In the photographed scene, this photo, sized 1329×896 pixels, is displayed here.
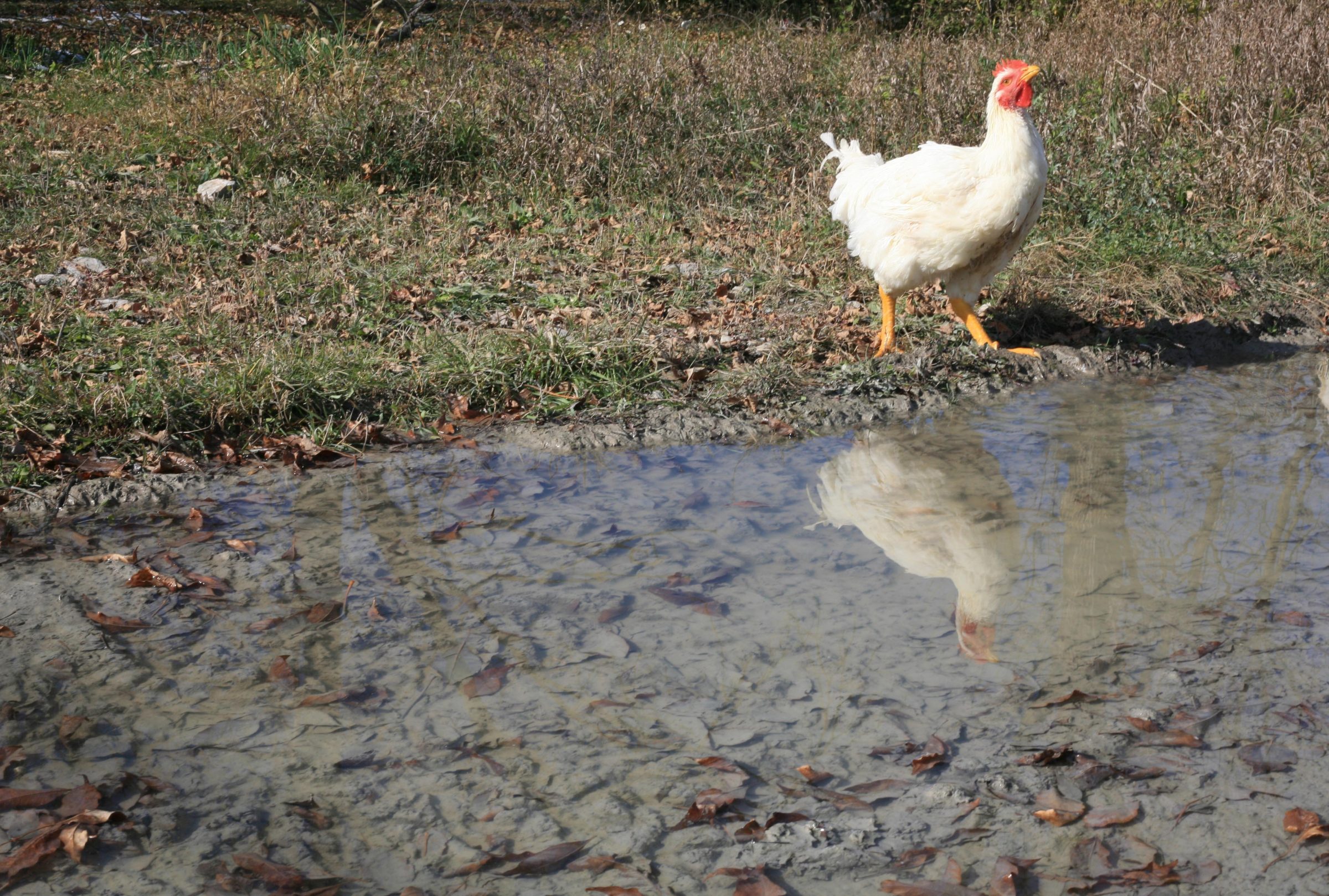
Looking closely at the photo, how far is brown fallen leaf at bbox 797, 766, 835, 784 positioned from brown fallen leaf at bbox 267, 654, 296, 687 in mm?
1267

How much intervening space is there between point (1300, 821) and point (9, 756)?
8.92ft

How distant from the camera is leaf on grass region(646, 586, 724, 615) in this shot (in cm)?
293

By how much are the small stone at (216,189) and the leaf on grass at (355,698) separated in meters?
5.19

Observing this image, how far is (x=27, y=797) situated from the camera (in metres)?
2.16

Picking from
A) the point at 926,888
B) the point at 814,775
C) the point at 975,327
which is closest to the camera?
the point at 926,888

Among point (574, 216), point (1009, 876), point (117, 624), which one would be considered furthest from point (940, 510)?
point (574, 216)

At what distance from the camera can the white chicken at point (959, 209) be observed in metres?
4.48

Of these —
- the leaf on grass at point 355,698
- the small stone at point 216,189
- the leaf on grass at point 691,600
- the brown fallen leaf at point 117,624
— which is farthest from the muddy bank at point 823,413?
the small stone at point 216,189

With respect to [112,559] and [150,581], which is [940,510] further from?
[112,559]

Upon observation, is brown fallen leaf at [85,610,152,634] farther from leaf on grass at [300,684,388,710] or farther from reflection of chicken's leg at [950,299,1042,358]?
reflection of chicken's leg at [950,299,1042,358]

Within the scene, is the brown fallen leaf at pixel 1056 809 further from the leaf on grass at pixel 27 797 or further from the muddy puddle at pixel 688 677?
the leaf on grass at pixel 27 797

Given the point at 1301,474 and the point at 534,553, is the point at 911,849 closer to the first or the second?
the point at 534,553

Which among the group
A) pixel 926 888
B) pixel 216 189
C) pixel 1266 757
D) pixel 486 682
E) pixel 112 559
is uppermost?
pixel 216 189

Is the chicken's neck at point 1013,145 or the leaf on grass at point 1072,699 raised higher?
the chicken's neck at point 1013,145
